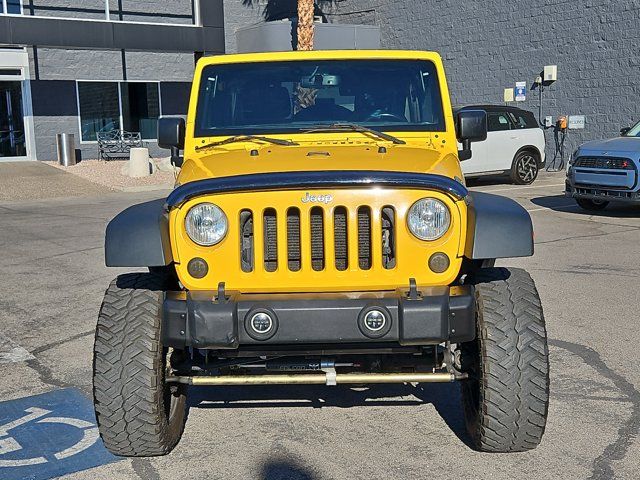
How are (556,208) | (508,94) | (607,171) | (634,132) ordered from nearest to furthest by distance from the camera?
(607,171), (634,132), (556,208), (508,94)

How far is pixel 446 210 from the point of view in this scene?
11.5 ft

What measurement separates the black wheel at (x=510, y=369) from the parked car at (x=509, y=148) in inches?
484

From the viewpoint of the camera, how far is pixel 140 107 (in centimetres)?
2481

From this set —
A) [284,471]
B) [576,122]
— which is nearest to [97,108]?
[576,122]

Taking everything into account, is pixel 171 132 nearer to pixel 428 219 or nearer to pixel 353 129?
pixel 353 129

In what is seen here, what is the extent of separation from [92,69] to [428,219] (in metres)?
22.3

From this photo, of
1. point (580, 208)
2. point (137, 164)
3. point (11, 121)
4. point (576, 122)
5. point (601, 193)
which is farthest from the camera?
point (11, 121)

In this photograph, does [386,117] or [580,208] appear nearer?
[386,117]

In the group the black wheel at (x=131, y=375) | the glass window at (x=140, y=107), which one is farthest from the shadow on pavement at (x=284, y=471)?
the glass window at (x=140, y=107)

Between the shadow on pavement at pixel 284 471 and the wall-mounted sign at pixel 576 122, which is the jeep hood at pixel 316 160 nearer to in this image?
the shadow on pavement at pixel 284 471

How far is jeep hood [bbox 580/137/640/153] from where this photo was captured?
36.4ft

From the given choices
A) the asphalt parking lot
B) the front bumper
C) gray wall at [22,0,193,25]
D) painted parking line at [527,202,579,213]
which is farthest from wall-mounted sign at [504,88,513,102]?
the asphalt parking lot

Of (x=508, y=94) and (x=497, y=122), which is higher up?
(x=508, y=94)

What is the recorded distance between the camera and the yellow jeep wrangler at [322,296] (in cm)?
329
